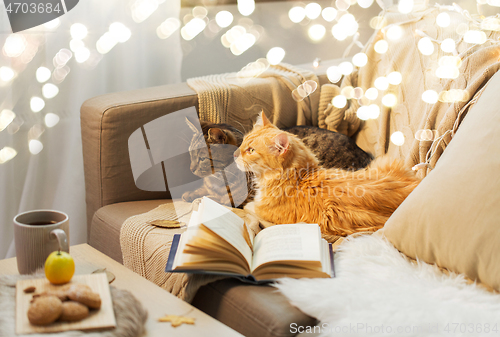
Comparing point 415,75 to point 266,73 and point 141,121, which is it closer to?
point 266,73

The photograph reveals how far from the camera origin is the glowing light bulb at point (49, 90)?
154 cm

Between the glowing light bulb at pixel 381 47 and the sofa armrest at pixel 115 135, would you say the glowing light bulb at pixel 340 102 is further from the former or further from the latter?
the sofa armrest at pixel 115 135

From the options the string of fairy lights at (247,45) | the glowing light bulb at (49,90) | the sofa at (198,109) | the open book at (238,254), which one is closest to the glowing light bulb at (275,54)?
the string of fairy lights at (247,45)

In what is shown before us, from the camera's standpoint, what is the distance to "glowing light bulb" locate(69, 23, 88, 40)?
155 cm

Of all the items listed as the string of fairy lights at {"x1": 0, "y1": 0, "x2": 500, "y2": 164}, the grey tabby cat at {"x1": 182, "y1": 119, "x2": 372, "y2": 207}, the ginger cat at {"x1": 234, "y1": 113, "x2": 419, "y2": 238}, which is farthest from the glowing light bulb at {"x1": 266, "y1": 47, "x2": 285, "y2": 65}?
the ginger cat at {"x1": 234, "y1": 113, "x2": 419, "y2": 238}

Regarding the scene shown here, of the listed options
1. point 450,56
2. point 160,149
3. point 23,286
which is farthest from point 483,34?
point 23,286

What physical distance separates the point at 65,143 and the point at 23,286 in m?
1.12

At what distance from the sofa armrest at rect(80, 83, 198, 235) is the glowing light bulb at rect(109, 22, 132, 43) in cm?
54

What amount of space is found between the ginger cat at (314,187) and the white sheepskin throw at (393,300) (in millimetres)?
157

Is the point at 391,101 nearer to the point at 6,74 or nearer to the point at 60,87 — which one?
the point at 60,87

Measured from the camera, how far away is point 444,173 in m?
0.79

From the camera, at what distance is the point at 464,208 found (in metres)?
0.73

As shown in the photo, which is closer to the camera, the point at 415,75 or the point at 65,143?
Answer: the point at 415,75

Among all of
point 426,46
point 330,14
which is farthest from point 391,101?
point 330,14
